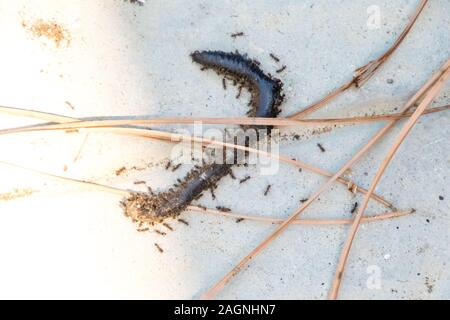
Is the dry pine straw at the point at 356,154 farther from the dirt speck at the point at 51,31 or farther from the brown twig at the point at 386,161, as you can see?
the dirt speck at the point at 51,31

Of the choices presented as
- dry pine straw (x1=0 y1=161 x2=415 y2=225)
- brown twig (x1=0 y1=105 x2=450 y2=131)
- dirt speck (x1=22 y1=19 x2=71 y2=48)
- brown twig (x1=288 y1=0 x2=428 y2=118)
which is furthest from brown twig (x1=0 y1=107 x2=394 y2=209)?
dirt speck (x1=22 y1=19 x2=71 y2=48)

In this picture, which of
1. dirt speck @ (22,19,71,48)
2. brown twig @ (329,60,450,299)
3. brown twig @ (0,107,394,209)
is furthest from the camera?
dirt speck @ (22,19,71,48)

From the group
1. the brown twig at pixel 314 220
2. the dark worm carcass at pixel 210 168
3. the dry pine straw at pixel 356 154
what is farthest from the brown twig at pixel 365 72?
the brown twig at pixel 314 220

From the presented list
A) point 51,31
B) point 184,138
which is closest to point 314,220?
point 184,138

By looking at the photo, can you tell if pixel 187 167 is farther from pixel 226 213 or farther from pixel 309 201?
pixel 309 201

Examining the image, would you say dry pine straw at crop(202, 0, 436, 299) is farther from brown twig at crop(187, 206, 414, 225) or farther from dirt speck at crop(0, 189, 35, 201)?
dirt speck at crop(0, 189, 35, 201)
